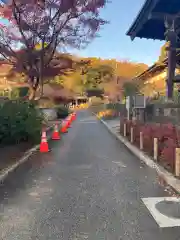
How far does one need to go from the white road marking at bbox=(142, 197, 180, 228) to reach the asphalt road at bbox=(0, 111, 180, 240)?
0.08 m

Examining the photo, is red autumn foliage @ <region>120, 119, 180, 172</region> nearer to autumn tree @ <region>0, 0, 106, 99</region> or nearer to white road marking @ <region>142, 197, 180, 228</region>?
white road marking @ <region>142, 197, 180, 228</region>

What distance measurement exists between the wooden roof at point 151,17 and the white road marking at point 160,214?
1247 cm

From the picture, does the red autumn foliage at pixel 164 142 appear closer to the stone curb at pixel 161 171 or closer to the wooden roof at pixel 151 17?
the stone curb at pixel 161 171

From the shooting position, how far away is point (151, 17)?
1600 centimetres

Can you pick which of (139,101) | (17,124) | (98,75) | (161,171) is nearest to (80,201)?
(161,171)

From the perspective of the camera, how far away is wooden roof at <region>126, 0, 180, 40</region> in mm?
15647

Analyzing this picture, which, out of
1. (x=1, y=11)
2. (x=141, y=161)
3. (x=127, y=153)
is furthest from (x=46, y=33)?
(x=141, y=161)

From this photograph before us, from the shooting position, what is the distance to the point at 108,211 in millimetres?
4293

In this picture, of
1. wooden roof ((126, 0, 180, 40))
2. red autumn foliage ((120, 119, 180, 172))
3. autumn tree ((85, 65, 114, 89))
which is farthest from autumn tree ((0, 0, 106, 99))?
autumn tree ((85, 65, 114, 89))

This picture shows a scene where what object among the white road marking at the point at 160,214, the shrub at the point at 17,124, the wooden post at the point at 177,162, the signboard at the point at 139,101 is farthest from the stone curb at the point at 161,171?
the signboard at the point at 139,101

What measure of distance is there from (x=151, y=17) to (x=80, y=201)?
13.9 metres

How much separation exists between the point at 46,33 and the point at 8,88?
1436 cm

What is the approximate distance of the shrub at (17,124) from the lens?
10.0m

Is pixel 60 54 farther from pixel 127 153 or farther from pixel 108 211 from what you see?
pixel 108 211
